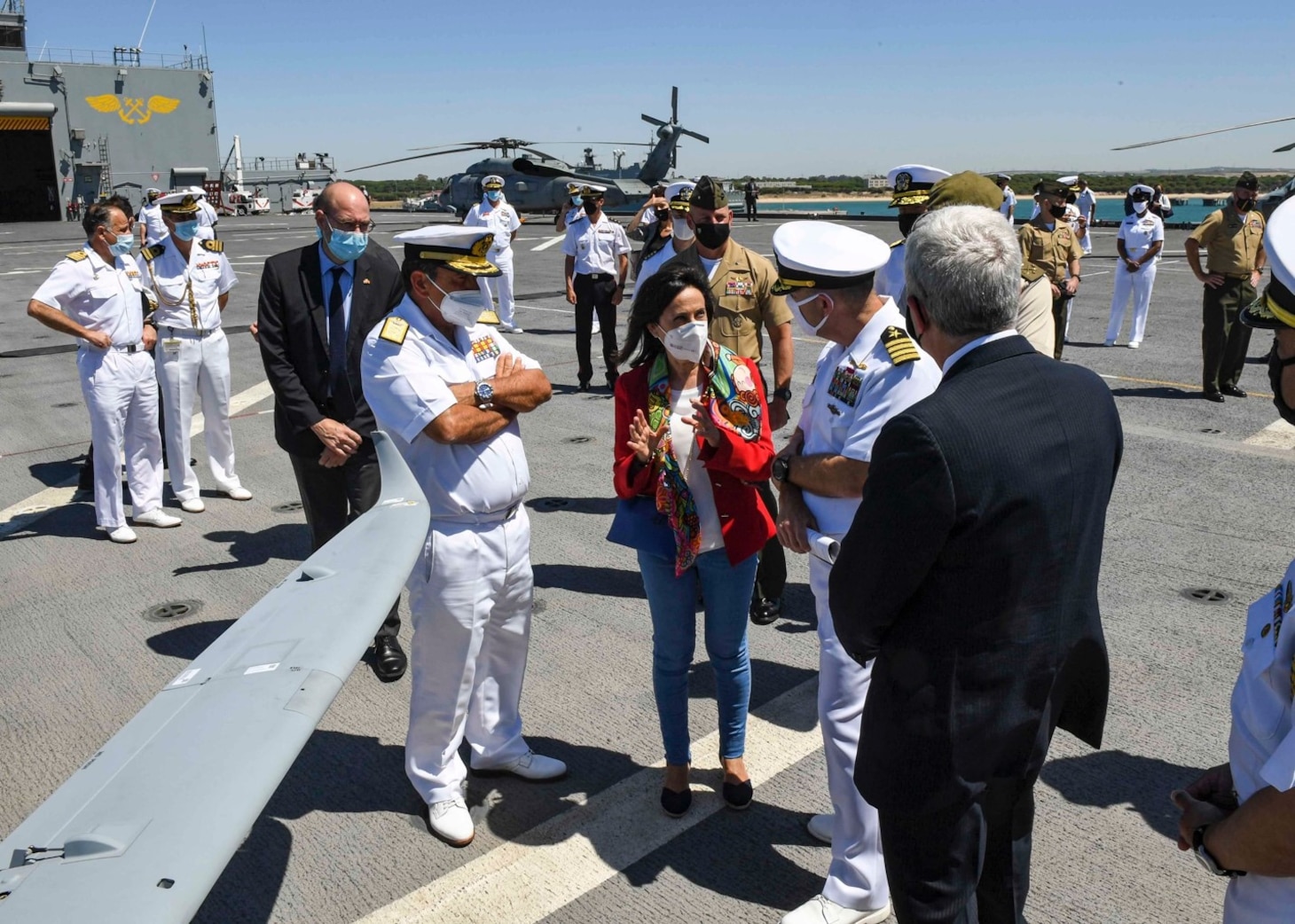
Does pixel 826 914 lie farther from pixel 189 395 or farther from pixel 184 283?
pixel 184 283

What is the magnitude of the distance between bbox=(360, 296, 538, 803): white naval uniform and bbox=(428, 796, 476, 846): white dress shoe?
0.11ft

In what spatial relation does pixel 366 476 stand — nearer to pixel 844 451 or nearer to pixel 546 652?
pixel 546 652

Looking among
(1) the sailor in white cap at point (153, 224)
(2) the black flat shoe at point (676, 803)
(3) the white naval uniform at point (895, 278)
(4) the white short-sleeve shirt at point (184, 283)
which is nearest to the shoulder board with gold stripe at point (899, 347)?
(2) the black flat shoe at point (676, 803)

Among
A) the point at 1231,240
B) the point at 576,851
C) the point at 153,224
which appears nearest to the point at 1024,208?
the point at 1231,240

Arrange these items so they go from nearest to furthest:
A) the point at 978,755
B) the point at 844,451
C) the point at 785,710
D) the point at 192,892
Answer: the point at 192,892 → the point at 978,755 → the point at 844,451 → the point at 785,710

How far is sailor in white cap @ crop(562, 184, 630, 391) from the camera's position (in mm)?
10875

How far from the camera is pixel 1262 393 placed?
9.91 metres

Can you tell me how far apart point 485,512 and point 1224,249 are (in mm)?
8729

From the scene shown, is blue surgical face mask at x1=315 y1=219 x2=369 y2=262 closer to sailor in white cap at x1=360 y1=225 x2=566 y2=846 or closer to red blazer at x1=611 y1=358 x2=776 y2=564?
sailor in white cap at x1=360 y1=225 x2=566 y2=846

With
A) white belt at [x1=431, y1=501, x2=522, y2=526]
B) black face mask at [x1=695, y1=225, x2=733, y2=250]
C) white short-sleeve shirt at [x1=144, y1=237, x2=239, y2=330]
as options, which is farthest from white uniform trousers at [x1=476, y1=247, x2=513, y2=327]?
white belt at [x1=431, y1=501, x2=522, y2=526]

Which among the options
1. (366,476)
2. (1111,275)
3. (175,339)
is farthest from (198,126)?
(366,476)

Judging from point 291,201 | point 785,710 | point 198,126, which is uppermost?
point 198,126

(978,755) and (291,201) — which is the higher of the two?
(291,201)

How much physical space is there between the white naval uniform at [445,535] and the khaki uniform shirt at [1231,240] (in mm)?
8498
